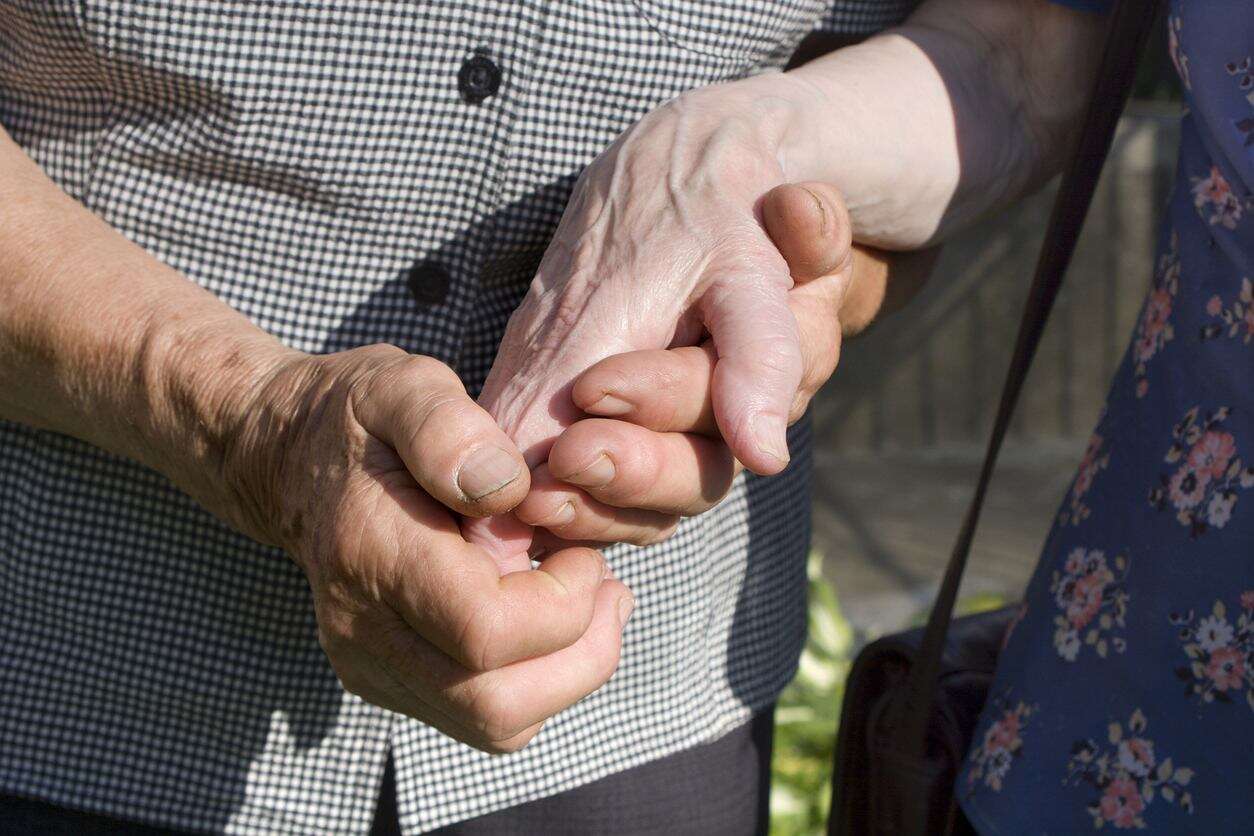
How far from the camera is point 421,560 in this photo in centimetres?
98

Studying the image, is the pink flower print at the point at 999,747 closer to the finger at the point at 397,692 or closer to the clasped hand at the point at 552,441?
the clasped hand at the point at 552,441

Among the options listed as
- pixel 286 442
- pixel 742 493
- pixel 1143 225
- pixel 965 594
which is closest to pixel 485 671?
pixel 286 442

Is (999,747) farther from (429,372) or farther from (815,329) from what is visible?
(429,372)

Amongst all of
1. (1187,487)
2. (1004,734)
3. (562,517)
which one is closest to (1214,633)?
(1187,487)

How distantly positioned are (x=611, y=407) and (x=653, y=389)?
4cm

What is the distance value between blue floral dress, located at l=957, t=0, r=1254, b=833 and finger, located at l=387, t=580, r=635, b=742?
0.52 m

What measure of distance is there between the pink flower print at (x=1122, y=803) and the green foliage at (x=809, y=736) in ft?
4.25

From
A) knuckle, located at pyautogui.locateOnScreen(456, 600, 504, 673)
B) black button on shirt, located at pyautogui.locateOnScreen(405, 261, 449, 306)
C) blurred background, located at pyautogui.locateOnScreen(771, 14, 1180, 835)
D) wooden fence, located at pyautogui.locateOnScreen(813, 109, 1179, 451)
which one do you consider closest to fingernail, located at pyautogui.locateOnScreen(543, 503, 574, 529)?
knuckle, located at pyautogui.locateOnScreen(456, 600, 504, 673)

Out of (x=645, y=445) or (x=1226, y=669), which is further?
(x=1226, y=669)

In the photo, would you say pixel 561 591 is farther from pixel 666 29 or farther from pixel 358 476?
pixel 666 29

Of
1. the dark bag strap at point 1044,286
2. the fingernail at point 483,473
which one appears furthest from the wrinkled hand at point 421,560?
the dark bag strap at point 1044,286

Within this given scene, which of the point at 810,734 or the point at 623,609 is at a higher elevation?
the point at 623,609

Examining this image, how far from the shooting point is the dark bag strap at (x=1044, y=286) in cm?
141

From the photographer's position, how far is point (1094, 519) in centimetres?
135
